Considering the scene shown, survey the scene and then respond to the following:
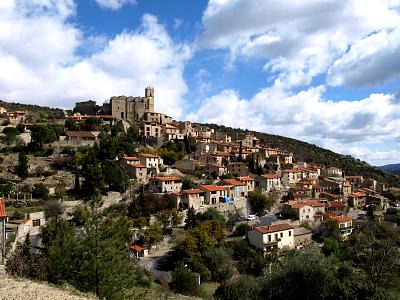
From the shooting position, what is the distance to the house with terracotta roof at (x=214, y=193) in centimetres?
5075

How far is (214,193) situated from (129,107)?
3420 cm

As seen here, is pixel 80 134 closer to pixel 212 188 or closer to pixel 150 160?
pixel 150 160

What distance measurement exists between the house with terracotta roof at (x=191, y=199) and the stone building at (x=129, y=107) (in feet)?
106

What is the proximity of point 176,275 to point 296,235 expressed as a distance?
746 inches

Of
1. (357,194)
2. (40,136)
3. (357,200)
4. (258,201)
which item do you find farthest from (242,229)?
(40,136)

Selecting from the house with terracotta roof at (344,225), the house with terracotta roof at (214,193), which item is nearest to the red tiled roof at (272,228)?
the house with terracotta roof at (344,225)

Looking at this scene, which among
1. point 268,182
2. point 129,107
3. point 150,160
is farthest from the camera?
point 129,107

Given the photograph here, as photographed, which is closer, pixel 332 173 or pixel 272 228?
pixel 272 228

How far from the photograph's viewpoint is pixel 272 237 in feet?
138

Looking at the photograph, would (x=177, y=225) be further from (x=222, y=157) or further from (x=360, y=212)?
(x=360, y=212)

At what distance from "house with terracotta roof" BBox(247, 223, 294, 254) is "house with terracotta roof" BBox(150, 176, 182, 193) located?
12.9 m

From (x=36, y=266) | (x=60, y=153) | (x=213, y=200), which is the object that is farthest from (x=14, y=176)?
(x=36, y=266)

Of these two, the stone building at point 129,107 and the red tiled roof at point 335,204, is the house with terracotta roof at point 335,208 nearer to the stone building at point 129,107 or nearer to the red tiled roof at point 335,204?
the red tiled roof at point 335,204

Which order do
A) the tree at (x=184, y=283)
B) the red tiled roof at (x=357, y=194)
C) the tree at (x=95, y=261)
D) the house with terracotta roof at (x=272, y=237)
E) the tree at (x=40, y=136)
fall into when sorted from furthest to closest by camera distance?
the red tiled roof at (x=357, y=194), the tree at (x=40, y=136), the house with terracotta roof at (x=272, y=237), the tree at (x=184, y=283), the tree at (x=95, y=261)
